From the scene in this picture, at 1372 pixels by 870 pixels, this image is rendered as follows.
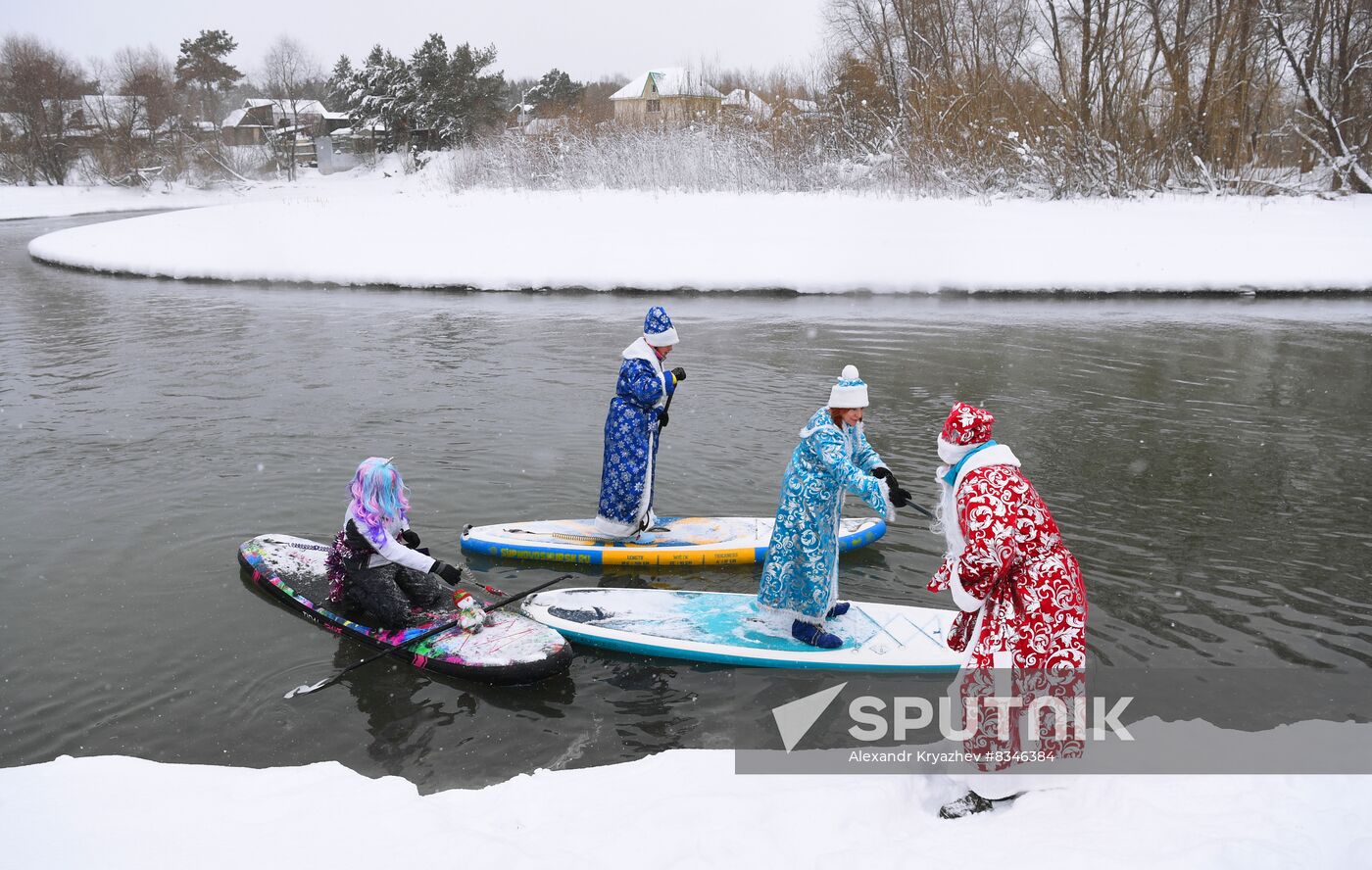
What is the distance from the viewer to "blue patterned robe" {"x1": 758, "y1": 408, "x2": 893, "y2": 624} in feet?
16.9

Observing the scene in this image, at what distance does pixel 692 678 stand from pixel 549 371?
323 inches

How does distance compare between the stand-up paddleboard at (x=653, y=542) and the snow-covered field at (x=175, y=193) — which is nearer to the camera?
the stand-up paddleboard at (x=653, y=542)

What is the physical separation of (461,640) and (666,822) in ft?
7.53

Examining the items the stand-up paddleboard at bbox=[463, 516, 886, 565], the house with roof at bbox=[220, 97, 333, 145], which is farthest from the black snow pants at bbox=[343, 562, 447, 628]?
the house with roof at bbox=[220, 97, 333, 145]

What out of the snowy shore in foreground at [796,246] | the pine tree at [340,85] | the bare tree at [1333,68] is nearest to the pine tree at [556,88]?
the pine tree at [340,85]

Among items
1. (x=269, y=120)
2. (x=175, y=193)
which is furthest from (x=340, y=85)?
(x=175, y=193)

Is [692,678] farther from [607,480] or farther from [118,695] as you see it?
[118,695]

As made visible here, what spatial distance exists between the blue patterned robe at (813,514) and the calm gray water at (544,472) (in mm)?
711

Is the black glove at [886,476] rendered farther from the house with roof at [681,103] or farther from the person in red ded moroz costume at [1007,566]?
the house with roof at [681,103]

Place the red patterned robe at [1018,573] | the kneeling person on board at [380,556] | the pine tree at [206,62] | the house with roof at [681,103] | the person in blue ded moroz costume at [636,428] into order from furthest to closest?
the pine tree at [206,62] → the house with roof at [681,103] → the person in blue ded moroz costume at [636,428] → the kneeling person on board at [380,556] → the red patterned robe at [1018,573]


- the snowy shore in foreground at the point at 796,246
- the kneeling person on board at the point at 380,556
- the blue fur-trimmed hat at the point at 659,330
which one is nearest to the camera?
the kneeling person on board at the point at 380,556

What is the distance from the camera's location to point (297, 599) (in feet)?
20.7

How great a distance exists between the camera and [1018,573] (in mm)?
3715

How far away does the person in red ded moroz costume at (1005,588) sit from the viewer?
3658 mm
